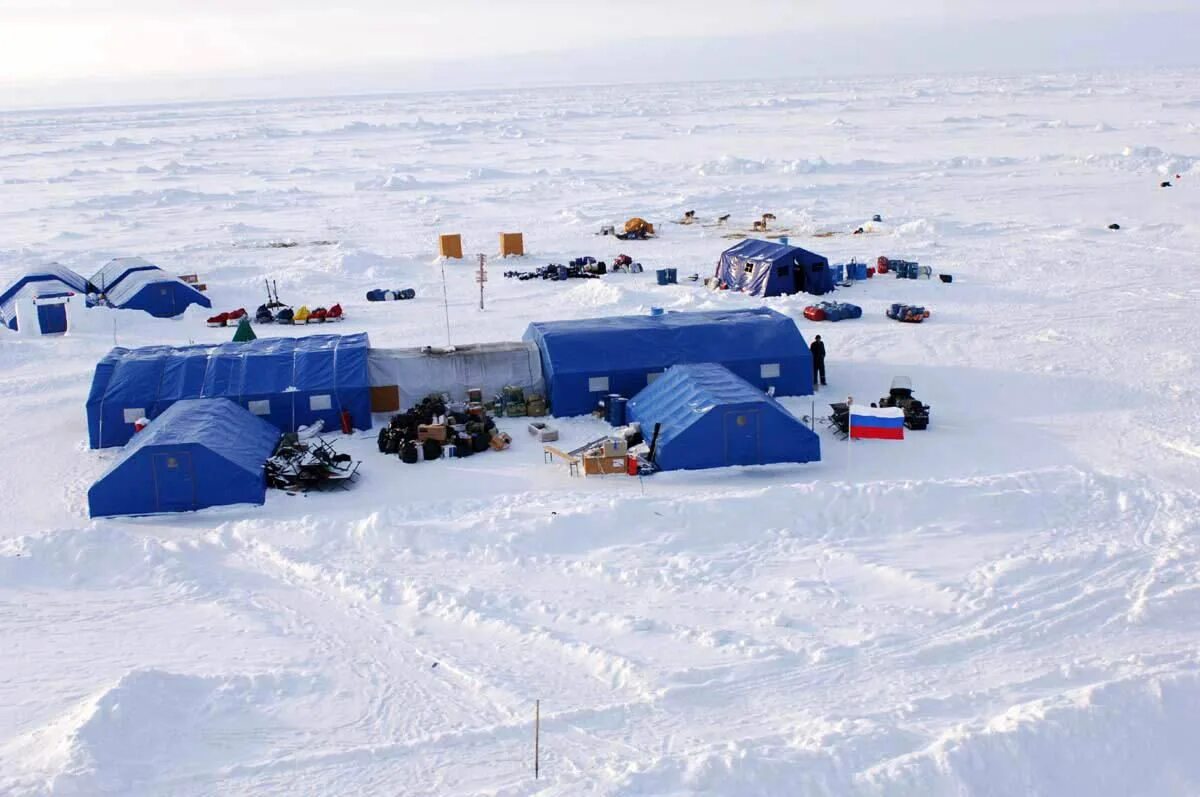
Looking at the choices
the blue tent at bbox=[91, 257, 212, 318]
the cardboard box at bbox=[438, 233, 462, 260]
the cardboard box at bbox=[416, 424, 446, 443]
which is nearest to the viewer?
the cardboard box at bbox=[416, 424, 446, 443]

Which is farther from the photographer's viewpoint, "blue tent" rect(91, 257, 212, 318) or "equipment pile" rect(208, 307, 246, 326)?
"blue tent" rect(91, 257, 212, 318)

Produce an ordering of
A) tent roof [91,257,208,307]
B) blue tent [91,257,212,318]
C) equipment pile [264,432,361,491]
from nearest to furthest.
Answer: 1. equipment pile [264,432,361,491]
2. blue tent [91,257,212,318]
3. tent roof [91,257,208,307]

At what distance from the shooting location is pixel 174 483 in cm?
1711

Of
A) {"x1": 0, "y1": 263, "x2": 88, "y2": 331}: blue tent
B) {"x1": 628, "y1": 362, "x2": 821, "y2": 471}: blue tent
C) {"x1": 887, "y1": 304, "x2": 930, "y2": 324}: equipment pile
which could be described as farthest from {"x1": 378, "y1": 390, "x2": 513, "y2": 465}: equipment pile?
{"x1": 0, "y1": 263, "x2": 88, "y2": 331}: blue tent

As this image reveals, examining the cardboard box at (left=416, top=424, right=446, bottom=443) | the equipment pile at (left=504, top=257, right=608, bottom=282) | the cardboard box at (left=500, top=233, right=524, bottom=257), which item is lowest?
the cardboard box at (left=416, top=424, right=446, bottom=443)

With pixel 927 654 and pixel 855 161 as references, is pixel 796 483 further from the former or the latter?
pixel 855 161

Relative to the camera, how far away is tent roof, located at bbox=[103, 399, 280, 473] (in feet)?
57.0

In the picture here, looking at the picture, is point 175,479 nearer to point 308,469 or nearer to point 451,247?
point 308,469

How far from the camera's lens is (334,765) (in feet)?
33.5

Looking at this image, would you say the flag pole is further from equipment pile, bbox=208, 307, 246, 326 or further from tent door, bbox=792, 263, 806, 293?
equipment pile, bbox=208, 307, 246, 326

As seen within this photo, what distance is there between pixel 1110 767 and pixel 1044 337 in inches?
666

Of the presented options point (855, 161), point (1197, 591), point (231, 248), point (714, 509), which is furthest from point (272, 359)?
point (855, 161)

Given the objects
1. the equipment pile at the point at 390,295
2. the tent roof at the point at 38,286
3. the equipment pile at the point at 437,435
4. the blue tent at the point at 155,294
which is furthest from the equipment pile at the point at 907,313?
the tent roof at the point at 38,286

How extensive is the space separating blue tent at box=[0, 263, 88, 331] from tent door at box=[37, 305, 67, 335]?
4.08ft
